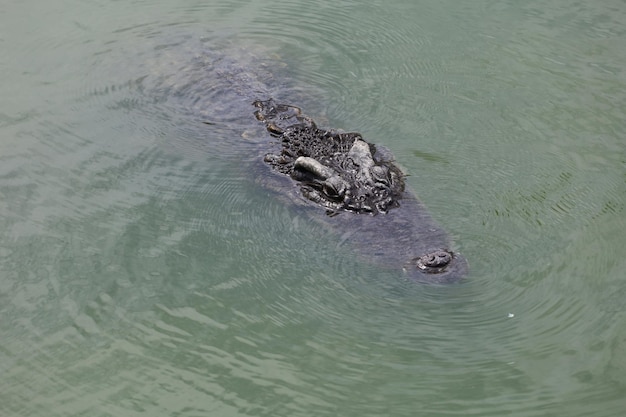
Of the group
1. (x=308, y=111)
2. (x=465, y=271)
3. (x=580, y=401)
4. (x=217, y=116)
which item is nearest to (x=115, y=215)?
(x=217, y=116)

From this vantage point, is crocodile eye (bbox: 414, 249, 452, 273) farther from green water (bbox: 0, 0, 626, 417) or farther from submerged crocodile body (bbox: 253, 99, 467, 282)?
green water (bbox: 0, 0, 626, 417)

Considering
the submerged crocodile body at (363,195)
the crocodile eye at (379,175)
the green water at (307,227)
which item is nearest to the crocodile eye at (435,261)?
the submerged crocodile body at (363,195)

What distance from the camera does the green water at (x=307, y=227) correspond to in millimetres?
4727

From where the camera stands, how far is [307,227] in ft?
20.0

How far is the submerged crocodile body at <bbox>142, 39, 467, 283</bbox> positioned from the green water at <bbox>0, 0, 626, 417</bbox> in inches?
3.8

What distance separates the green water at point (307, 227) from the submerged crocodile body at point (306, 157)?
0.32 feet

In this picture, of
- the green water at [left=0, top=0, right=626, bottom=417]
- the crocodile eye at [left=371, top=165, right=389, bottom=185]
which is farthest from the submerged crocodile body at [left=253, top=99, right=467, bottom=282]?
the green water at [left=0, top=0, right=626, bottom=417]

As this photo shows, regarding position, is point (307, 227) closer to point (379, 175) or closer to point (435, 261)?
point (379, 175)

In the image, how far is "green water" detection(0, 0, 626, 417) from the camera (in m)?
4.73

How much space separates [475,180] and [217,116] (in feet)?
9.45

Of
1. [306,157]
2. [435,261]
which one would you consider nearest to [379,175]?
[306,157]

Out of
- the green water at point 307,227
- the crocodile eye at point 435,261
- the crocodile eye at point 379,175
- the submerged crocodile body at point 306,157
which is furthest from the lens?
the crocodile eye at point 379,175

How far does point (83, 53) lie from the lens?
28.9 feet

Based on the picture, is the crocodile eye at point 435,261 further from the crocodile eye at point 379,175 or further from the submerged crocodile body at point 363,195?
the crocodile eye at point 379,175
